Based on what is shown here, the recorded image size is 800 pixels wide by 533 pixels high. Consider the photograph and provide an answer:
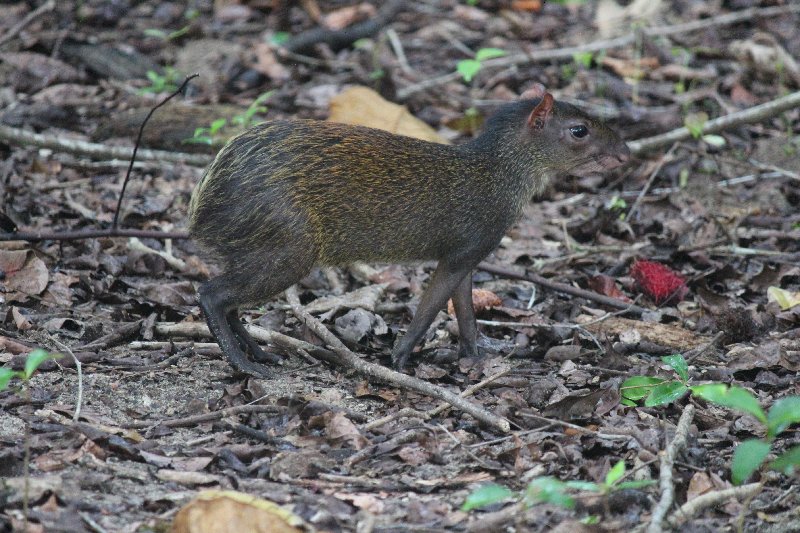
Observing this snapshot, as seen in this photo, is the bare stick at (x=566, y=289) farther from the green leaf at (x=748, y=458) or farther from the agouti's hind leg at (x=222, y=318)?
the green leaf at (x=748, y=458)

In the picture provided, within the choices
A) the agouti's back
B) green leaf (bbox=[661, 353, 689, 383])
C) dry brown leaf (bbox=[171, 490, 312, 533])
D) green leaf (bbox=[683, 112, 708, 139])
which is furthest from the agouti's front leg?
green leaf (bbox=[683, 112, 708, 139])

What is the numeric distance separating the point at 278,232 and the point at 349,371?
88 centimetres

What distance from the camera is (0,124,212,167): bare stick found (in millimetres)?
8055

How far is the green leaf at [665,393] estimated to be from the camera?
481 cm

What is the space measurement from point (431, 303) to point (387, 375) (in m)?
0.82

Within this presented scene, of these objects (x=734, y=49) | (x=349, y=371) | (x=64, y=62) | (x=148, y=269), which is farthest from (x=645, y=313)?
(x=64, y=62)

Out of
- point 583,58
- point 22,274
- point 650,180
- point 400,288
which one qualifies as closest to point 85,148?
point 22,274

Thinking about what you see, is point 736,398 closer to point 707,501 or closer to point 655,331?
point 707,501

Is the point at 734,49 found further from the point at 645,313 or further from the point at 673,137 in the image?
the point at 645,313

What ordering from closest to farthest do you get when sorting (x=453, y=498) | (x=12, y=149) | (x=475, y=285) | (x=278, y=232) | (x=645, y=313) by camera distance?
1. (x=453, y=498)
2. (x=278, y=232)
3. (x=645, y=313)
4. (x=475, y=285)
5. (x=12, y=149)

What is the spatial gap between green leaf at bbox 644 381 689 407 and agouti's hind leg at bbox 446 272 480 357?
1.60 metres

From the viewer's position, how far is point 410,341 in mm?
6051

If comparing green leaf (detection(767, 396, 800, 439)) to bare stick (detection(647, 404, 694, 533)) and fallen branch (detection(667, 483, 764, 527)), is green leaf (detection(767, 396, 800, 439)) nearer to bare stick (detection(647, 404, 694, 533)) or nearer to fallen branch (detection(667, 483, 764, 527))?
fallen branch (detection(667, 483, 764, 527))

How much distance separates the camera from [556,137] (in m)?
6.72
